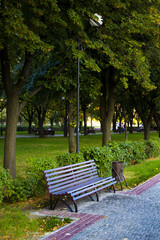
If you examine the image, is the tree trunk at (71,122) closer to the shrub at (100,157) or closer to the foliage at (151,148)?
the foliage at (151,148)

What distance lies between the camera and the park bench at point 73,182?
628 centimetres

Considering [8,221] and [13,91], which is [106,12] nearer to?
[13,91]

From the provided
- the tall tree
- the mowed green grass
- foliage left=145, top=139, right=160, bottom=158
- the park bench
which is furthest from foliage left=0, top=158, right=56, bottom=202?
foliage left=145, top=139, right=160, bottom=158

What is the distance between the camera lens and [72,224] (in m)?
5.23

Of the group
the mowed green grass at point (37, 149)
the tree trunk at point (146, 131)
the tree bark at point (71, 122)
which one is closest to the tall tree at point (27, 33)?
the mowed green grass at point (37, 149)

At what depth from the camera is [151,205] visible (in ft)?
21.8

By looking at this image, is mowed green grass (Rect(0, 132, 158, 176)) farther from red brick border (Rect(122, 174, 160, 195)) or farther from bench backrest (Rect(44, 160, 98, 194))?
red brick border (Rect(122, 174, 160, 195))

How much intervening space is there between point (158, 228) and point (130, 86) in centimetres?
1537

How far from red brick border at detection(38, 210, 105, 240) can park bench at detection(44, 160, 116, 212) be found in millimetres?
218

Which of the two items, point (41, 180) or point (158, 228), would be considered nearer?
point (158, 228)

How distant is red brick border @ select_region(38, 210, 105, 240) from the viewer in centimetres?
470

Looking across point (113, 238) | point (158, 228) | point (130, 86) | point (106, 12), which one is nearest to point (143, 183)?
point (158, 228)

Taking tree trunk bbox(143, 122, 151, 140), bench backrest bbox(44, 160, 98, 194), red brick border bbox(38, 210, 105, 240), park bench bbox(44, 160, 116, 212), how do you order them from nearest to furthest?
red brick border bbox(38, 210, 105, 240)
park bench bbox(44, 160, 116, 212)
bench backrest bbox(44, 160, 98, 194)
tree trunk bbox(143, 122, 151, 140)

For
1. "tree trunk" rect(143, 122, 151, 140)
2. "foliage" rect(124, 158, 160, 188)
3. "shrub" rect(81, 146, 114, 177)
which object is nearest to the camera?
"shrub" rect(81, 146, 114, 177)
